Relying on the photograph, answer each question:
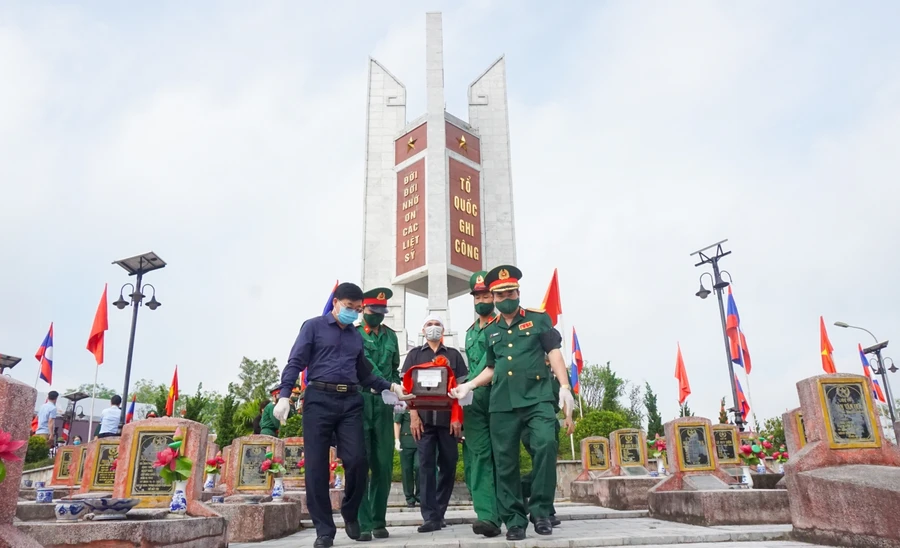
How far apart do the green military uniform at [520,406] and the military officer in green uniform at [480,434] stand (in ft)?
0.51

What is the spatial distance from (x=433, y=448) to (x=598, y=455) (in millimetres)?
8655

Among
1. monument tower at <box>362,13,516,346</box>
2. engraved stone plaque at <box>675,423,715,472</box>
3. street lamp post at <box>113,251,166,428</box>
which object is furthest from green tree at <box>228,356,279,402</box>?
engraved stone plaque at <box>675,423,715,472</box>

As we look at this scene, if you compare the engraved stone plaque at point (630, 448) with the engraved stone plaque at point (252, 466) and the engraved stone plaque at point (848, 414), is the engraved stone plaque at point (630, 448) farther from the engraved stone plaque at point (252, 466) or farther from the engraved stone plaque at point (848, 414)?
the engraved stone plaque at point (848, 414)

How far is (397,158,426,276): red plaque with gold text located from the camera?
27172 mm

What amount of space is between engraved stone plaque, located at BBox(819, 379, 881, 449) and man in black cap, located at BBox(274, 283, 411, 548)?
3.62 meters

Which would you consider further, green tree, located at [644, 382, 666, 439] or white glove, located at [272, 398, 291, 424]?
green tree, located at [644, 382, 666, 439]

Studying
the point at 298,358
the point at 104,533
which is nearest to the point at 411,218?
the point at 298,358

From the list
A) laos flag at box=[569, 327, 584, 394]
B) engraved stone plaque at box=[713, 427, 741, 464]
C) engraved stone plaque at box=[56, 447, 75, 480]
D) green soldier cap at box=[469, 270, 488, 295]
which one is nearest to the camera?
green soldier cap at box=[469, 270, 488, 295]

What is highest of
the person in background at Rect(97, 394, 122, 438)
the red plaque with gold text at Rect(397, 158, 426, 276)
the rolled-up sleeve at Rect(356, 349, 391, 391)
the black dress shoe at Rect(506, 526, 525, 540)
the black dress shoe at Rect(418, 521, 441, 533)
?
the red plaque with gold text at Rect(397, 158, 426, 276)

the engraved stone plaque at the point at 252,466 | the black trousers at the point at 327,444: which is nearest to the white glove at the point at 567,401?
the black trousers at the point at 327,444

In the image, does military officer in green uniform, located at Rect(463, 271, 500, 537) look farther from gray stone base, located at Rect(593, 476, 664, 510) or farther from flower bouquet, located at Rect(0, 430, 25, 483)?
gray stone base, located at Rect(593, 476, 664, 510)

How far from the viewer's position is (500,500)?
466 cm

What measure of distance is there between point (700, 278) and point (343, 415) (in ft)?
51.1

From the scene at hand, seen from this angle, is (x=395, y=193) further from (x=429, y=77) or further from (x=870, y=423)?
(x=870, y=423)
